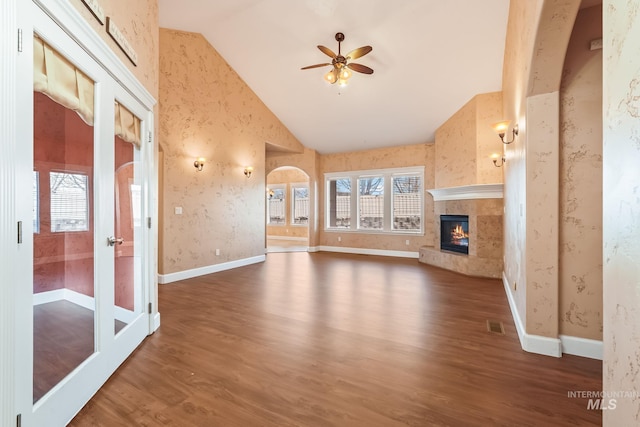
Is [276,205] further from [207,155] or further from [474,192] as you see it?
[474,192]

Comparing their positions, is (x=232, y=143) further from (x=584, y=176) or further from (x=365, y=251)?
(x=584, y=176)

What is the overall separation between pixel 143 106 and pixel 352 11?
356 cm

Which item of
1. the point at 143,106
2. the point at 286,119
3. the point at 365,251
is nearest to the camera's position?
the point at 143,106

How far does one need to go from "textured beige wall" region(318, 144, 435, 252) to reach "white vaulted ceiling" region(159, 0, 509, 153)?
657mm

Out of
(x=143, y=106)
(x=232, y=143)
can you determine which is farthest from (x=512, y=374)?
(x=232, y=143)

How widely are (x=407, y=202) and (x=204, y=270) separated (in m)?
5.51

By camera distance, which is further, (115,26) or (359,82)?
(359,82)

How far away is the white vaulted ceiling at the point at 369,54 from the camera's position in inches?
176

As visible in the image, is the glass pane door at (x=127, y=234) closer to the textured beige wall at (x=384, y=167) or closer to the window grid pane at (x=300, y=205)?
the textured beige wall at (x=384, y=167)

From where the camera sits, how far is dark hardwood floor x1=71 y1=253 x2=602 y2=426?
178cm

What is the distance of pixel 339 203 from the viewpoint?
9.24 m

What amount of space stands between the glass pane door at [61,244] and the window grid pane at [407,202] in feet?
23.7

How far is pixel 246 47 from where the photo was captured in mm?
5742

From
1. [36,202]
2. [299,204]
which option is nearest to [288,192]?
[299,204]
